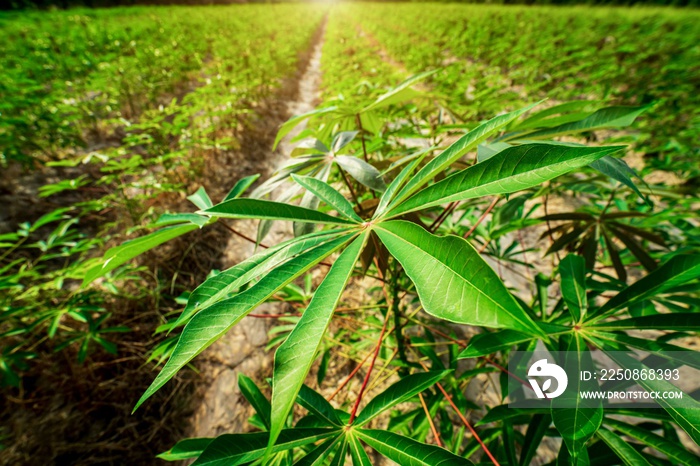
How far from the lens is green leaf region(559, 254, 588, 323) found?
19.0 inches

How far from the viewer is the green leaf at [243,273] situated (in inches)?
12.4

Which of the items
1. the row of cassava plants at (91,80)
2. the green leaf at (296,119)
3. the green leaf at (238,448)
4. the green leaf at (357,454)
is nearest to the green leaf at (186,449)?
the green leaf at (238,448)

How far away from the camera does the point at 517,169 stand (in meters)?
0.29

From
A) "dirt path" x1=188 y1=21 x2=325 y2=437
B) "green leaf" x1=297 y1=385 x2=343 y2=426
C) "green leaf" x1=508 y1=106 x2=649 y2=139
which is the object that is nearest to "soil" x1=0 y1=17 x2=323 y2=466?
"dirt path" x1=188 y1=21 x2=325 y2=437

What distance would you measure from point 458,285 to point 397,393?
29cm

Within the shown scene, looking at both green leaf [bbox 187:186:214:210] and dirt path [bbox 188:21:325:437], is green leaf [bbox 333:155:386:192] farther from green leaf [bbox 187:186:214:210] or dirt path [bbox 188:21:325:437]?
dirt path [bbox 188:21:325:437]

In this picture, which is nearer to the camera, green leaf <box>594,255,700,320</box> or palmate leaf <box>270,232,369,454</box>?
palmate leaf <box>270,232,369,454</box>

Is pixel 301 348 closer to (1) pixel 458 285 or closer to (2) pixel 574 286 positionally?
(1) pixel 458 285

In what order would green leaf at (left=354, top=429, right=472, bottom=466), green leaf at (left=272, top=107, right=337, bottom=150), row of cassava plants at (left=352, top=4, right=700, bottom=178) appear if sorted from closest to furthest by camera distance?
Answer: green leaf at (left=354, top=429, right=472, bottom=466) → green leaf at (left=272, top=107, right=337, bottom=150) → row of cassava plants at (left=352, top=4, right=700, bottom=178)

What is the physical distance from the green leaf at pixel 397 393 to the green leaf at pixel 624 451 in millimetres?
270

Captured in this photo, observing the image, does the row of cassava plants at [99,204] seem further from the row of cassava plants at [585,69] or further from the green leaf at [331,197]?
the row of cassava plants at [585,69]

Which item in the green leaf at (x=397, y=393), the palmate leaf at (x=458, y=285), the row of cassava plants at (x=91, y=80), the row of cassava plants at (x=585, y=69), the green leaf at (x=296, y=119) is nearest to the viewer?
the palmate leaf at (x=458, y=285)

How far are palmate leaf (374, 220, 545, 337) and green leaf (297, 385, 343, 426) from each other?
31 cm

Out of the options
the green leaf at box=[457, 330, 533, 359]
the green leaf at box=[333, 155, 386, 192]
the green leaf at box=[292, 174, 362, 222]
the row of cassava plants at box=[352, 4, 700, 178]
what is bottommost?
the green leaf at box=[457, 330, 533, 359]
